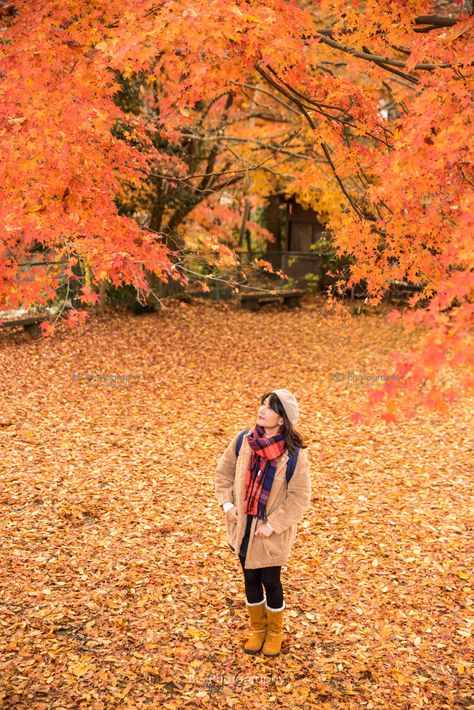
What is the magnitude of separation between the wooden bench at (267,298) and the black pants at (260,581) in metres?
12.9

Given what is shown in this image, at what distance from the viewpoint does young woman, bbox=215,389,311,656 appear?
3.71m

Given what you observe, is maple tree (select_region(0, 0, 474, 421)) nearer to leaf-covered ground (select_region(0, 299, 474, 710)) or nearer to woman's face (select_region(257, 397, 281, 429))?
woman's face (select_region(257, 397, 281, 429))

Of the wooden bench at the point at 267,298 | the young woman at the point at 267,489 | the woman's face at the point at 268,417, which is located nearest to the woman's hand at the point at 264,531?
the young woman at the point at 267,489

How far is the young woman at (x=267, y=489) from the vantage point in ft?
12.2

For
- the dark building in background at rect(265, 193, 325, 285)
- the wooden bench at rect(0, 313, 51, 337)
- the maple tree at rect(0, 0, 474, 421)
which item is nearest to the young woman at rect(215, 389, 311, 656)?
the maple tree at rect(0, 0, 474, 421)

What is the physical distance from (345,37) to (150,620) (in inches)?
216

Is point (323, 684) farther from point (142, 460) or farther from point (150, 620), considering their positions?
point (142, 460)

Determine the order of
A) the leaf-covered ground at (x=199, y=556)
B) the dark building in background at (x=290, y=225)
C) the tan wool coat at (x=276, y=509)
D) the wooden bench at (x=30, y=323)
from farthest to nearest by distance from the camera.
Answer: the dark building in background at (x=290, y=225) < the wooden bench at (x=30, y=323) < the leaf-covered ground at (x=199, y=556) < the tan wool coat at (x=276, y=509)

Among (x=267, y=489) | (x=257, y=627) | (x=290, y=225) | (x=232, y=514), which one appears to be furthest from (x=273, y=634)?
(x=290, y=225)

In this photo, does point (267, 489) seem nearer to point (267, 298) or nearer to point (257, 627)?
point (257, 627)

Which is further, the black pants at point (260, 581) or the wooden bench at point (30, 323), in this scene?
the wooden bench at point (30, 323)

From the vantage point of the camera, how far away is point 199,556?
18.6 ft

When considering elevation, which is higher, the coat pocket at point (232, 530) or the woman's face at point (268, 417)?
the woman's face at point (268, 417)

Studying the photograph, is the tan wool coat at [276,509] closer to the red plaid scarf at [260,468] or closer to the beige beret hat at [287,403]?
the red plaid scarf at [260,468]
